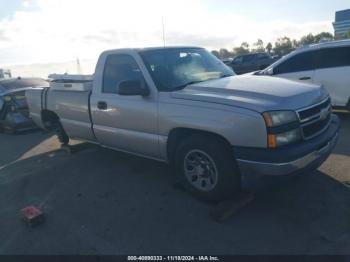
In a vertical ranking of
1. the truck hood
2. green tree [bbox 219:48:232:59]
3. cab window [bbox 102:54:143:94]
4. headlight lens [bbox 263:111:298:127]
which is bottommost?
green tree [bbox 219:48:232:59]

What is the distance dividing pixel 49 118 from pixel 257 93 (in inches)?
181

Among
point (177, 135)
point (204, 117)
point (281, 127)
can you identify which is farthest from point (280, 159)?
point (177, 135)

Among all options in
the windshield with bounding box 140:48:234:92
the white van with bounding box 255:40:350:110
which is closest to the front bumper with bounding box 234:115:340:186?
the windshield with bounding box 140:48:234:92

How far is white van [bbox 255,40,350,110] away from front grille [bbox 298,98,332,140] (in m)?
3.61

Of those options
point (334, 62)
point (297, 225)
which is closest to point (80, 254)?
point (297, 225)

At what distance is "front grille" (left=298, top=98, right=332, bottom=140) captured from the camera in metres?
3.69

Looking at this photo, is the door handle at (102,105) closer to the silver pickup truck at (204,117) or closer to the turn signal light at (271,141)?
the silver pickup truck at (204,117)

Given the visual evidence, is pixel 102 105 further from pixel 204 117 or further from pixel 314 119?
pixel 314 119

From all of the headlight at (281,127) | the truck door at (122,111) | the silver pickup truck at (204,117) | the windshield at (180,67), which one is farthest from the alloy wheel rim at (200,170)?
the windshield at (180,67)

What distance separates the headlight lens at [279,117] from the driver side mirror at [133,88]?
1.63 metres

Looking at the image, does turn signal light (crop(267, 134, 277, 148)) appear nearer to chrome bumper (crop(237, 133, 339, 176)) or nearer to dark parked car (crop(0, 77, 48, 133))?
chrome bumper (crop(237, 133, 339, 176))

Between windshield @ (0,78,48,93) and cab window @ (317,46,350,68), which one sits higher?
cab window @ (317,46,350,68)

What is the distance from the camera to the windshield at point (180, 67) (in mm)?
4496

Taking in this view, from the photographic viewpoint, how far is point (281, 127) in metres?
3.49
